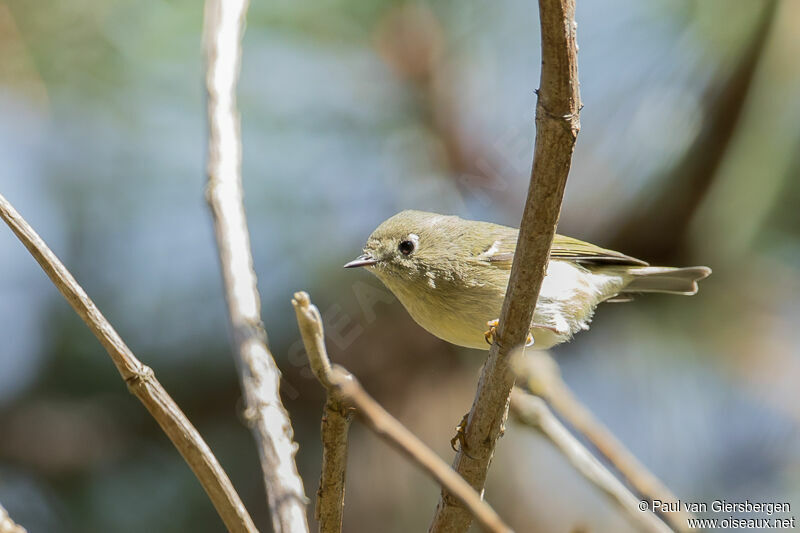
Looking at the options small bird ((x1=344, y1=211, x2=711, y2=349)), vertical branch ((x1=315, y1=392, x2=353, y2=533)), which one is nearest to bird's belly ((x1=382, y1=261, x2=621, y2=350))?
small bird ((x1=344, y1=211, x2=711, y2=349))

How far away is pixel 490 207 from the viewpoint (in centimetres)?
235

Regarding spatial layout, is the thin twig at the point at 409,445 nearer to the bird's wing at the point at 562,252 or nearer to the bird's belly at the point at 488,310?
the bird's belly at the point at 488,310

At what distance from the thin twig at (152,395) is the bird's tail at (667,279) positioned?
1601 millimetres

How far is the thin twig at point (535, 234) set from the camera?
81 cm

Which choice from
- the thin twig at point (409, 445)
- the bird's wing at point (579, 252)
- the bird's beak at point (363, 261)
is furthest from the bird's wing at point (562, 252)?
the thin twig at point (409, 445)

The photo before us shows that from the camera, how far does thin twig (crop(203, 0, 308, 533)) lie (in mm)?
766

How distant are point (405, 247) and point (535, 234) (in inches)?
50.0

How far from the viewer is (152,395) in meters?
0.83

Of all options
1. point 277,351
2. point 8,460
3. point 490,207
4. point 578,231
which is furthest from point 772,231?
point 8,460

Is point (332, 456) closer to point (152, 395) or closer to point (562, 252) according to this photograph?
point (152, 395)

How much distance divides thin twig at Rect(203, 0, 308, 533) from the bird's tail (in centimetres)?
137

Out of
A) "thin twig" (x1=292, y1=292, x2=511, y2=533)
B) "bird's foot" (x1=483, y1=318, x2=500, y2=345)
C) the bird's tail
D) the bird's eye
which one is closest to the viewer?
"thin twig" (x1=292, y1=292, x2=511, y2=533)

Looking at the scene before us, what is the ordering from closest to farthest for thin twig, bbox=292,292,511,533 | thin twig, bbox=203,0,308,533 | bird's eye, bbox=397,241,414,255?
thin twig, bbox=292,292,511,533 < thin twig, bbox=203,0,308,533 < bird's eye, bbox=397,241,414,255

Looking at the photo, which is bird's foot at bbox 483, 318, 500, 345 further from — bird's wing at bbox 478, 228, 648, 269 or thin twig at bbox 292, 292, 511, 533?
thin twig at bbox 292, 292, 511, 533
